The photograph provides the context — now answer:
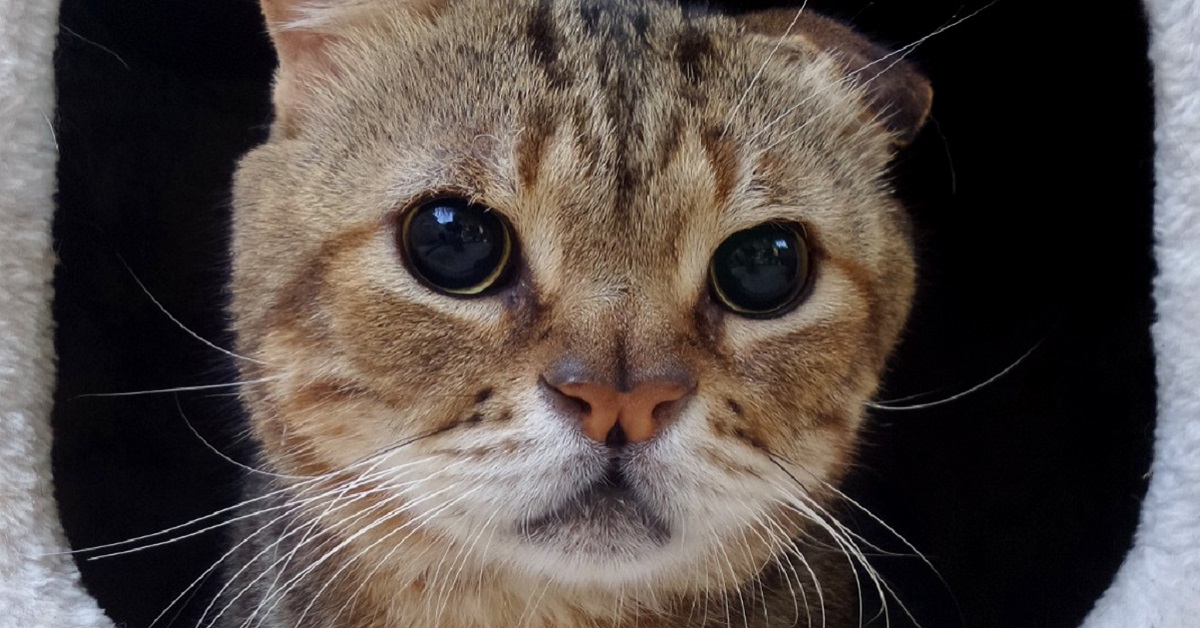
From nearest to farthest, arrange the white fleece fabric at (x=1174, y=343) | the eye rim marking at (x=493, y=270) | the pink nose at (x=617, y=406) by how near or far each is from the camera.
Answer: the pink nose at (x=617, y=406) → the eye rim marking at (x=493, y=270) → the white fleece fabric at (x=1174, y=343)

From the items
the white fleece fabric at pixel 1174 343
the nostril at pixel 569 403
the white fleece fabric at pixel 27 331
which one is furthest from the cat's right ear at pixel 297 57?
the white fleece fabric at pixel 1174 343

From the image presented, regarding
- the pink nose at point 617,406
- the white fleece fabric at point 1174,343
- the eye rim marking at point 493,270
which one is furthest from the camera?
the white fleece fabric at point 1174,343

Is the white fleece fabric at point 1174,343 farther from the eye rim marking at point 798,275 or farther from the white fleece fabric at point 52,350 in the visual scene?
the eye rim marking at point 798,275

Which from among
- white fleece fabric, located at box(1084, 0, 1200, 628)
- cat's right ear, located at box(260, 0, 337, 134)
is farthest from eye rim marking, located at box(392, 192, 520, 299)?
white fleece fabric, located at box(1084, 0, 1200, 628)

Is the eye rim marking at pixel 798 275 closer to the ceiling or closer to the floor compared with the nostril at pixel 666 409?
closer to the ceiling

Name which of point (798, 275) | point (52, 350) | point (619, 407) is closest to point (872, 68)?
point (798, 275)

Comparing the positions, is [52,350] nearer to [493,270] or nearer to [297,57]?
[297,57]

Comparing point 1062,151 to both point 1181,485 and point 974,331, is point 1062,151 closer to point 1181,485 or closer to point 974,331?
point 974,331
